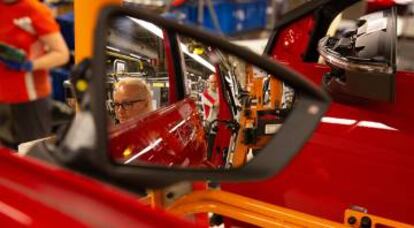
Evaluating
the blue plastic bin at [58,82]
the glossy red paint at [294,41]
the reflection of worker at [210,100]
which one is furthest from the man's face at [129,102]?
the blue plastic bin at [58,82]

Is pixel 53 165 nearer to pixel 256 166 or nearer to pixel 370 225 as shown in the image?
pixel 256 166

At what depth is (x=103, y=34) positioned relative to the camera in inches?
36.5

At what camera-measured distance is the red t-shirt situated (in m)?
3.31

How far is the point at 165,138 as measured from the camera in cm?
155

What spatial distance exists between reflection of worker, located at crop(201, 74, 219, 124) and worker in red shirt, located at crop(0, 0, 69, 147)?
5.05 ft

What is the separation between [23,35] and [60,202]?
2575 mm

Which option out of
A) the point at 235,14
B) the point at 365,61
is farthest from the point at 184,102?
the point at 235,14

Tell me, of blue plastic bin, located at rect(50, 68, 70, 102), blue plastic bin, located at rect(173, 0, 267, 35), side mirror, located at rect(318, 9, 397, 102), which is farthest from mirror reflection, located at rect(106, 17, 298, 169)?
blue plastic bin, located at rect(173, 0, 267, 35)

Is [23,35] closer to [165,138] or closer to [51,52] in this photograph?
[51,52]

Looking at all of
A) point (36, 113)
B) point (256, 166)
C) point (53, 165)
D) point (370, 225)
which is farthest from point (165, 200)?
point (36, 113)

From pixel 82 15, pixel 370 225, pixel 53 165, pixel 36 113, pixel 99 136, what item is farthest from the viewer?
pixel 36 113

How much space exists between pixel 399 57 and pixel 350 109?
0.31 metres

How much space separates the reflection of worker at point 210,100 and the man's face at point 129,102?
337 mm

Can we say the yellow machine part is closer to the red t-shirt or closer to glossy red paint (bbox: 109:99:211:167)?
glossy red paint (bbox: 109:99:211:167)
